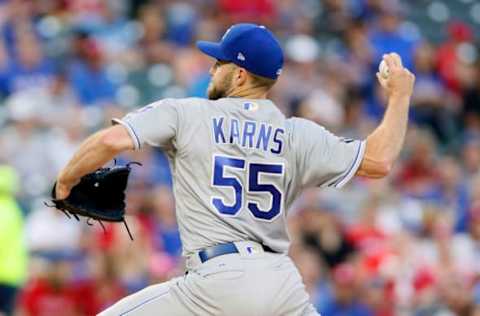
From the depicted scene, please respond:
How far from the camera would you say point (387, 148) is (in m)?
6.14

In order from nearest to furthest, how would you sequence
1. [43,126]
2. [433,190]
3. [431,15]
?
1. [43,126]
2. [433,190]
3. [431,15]

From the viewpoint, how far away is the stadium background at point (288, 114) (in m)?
11.1

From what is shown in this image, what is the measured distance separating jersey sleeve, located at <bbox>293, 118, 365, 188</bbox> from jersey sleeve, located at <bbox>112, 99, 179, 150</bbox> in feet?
1.84

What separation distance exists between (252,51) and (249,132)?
356 mm

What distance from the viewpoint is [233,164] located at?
19.4 feet

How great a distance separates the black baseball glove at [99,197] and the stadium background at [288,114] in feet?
15.4

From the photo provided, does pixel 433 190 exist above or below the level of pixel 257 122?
below

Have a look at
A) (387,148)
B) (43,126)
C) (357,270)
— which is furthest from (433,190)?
(387,148)

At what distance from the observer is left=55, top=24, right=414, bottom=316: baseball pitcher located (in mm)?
5840

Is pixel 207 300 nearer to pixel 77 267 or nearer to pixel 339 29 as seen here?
pixel 77 267

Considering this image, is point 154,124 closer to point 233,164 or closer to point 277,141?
point 233,164

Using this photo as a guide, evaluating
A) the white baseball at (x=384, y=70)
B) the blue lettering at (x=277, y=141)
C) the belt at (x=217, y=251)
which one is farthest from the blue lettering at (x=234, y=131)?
the white baseball at (x=384, y=70)

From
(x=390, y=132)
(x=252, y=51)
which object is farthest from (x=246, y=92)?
(x=390, y=132)

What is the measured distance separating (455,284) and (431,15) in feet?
23.0
